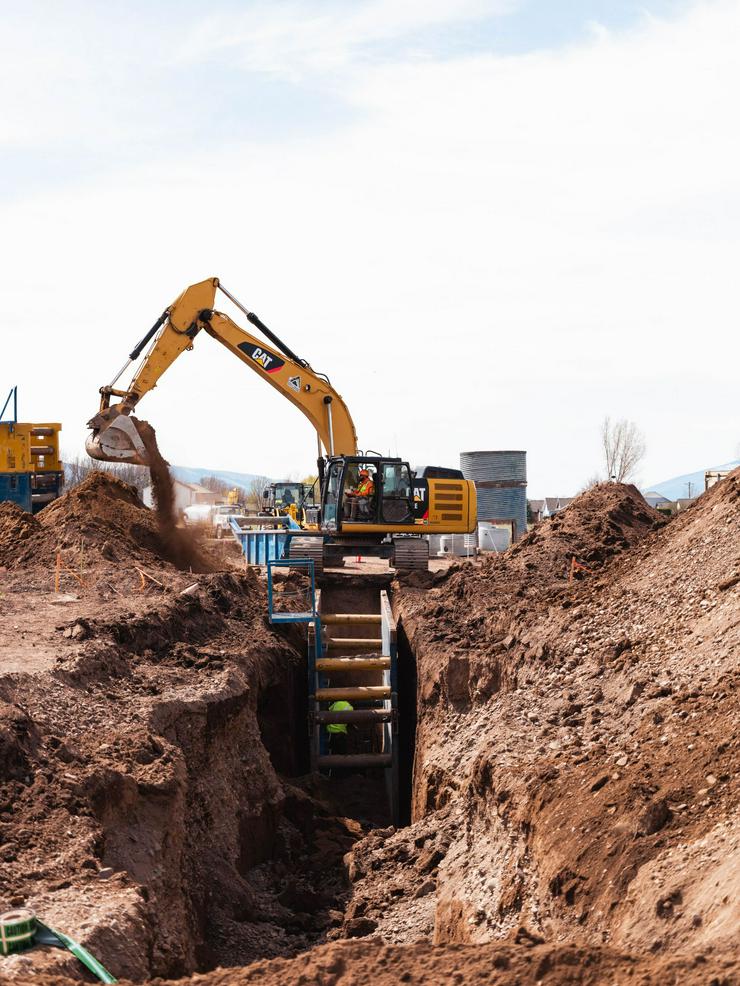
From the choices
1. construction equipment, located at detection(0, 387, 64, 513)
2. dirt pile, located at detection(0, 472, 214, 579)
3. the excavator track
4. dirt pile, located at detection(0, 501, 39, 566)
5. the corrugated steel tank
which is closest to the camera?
dirt pile, located at detection(0, 472, 214, 579)

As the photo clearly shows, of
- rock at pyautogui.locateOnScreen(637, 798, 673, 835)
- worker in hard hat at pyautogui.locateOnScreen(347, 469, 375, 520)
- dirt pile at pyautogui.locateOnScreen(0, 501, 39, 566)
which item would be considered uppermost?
worker in hard hat at pyautogui.locateOnScreen(347, 469, 375, 520)

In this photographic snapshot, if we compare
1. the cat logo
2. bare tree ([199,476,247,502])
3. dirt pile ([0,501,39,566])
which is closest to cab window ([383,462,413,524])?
the cat logo

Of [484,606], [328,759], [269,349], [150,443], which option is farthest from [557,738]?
[269,349]

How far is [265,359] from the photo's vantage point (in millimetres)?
21766

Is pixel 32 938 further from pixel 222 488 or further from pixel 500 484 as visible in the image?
pixel 222 488

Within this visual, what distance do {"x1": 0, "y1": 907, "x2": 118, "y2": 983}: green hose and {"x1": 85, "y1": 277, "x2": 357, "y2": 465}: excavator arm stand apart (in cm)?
1277

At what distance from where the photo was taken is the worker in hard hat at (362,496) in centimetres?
2128

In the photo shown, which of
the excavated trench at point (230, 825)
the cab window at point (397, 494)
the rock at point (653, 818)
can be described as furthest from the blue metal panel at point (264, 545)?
the rock at point (653, 818)

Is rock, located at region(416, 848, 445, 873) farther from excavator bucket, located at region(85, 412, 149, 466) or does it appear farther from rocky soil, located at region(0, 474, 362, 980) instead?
excavator bucket, located at region(85, 412, 149, 466)

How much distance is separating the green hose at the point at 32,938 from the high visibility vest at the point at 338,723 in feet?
34.8

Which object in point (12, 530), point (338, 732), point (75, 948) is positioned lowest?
point (338, 732)

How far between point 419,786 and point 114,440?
8.44 metres

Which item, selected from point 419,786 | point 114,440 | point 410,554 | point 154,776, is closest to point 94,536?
point 114,440

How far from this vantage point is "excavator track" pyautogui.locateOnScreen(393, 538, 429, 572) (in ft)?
71.8
